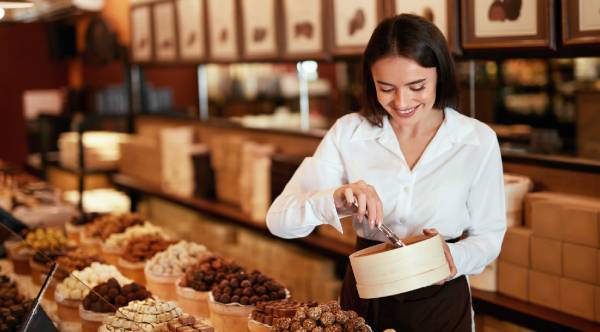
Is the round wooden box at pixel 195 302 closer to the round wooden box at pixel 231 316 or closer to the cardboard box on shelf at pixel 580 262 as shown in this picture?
the round wooden box at pixel 231 316

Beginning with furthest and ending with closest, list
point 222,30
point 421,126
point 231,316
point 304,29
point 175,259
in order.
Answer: point 222,30
point 304,29
point 175,259
point 231,316
point 421,126

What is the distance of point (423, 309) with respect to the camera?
2.20m

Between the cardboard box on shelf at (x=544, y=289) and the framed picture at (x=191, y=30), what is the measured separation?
3.54 meters

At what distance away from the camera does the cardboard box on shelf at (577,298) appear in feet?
9.79

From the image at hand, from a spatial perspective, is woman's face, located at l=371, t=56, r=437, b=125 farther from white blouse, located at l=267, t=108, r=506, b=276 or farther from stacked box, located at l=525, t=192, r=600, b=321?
stacked box, located at l=525, t=192, r=600, b=321

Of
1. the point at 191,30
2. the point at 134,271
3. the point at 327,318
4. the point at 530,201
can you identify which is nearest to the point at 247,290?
the point at 327,318

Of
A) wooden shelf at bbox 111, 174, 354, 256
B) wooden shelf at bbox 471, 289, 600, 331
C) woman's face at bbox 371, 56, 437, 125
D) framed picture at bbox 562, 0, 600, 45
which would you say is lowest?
wooden shelf at bbox 471, 289, 600, 331

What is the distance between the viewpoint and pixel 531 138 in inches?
200

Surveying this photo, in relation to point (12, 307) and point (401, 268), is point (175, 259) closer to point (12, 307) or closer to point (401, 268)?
point (12, 307)

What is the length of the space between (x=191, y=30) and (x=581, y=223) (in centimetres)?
399

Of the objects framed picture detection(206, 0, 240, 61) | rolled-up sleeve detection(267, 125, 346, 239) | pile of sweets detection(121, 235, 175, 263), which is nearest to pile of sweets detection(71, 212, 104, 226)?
pile of sweets detection(121, 235, 175, 263)

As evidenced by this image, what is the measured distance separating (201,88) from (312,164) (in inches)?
179

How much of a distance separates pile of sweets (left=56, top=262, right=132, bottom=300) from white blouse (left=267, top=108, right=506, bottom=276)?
704 millimetres

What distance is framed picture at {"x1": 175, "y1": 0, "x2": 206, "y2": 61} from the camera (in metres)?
6.09
